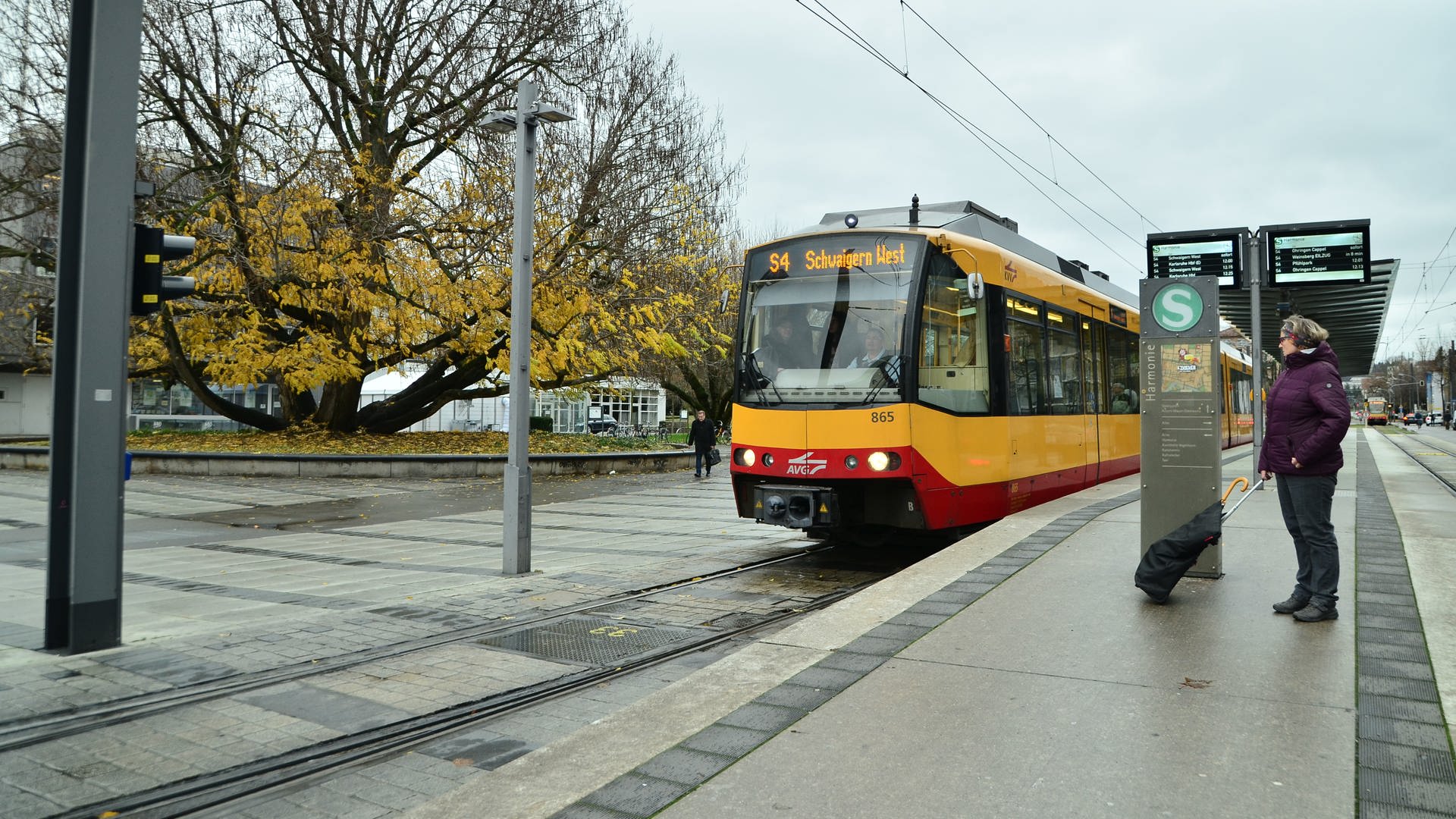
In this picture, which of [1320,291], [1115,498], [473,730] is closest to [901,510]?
[1115,498]

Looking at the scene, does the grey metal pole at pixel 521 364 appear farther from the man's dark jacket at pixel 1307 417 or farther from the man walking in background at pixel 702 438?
the man walking in background at pixel 702 438

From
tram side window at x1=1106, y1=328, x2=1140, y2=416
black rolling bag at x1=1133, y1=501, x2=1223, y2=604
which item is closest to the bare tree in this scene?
tram side window at x1=1106, y1=328, x2=1140, y2=416

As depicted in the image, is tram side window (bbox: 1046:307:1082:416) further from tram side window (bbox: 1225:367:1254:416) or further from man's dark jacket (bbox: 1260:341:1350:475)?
tram side window (bbox: 1225:367:1254:416)

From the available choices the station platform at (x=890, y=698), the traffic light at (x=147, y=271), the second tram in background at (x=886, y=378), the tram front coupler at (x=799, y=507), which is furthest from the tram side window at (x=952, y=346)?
the traffic light at (x=147, y=271)

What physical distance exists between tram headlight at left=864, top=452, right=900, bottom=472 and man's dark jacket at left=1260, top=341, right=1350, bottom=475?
10.7 ft

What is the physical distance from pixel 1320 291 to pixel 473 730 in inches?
866

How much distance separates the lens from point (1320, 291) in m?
21.1

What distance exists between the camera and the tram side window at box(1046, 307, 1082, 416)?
11.4 m

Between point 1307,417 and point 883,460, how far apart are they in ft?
12.0

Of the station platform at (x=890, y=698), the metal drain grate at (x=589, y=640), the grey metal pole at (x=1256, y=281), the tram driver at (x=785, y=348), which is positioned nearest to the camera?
the station platform at (x=890, y=698)

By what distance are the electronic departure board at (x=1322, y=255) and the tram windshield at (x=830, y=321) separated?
9.28 metres

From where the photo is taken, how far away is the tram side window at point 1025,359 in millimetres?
10180

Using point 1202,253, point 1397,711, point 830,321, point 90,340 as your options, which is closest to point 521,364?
point 830,321

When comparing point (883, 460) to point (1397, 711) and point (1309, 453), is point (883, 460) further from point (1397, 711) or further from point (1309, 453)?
point (1397, 711)
